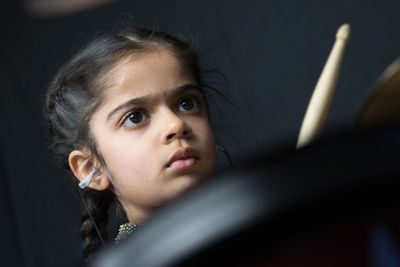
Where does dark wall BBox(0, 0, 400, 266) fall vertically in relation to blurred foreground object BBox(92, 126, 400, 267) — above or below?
above

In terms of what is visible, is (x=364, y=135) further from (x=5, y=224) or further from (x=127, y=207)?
(x=5, y=224)

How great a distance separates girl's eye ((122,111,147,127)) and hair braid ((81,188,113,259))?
15cm

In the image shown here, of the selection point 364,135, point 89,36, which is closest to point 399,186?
point 364,135

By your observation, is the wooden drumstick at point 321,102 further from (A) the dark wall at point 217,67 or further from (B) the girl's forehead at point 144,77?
(A) the dark wall at point 217,67

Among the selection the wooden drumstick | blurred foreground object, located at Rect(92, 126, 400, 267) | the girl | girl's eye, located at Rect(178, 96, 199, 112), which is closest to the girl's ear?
the girl

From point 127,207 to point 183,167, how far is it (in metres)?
0.12

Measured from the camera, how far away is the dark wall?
78 cm

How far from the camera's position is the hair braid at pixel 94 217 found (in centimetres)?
61

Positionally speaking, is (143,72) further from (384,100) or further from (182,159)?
(384,100)

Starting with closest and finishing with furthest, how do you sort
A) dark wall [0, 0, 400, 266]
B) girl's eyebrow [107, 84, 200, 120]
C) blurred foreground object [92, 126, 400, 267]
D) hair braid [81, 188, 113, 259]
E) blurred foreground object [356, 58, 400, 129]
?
blurred foreground object [92, 126, 400, 267] < blurred foreground object [356, 58, 400, 129] < girl's eyebrow [107, 84, 200, 120] < hair braid [81, 188, 113, 259] < dark wall [0, 0, 400, 266]

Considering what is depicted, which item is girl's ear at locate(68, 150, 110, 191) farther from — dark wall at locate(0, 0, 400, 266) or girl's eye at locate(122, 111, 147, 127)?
dark wall at locate(0, 0, 400, 266)

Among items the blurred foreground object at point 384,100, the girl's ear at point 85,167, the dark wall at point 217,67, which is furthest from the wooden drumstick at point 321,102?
the dark wall at point 217,67

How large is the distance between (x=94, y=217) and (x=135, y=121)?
7.3 inches

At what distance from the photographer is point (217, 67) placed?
834mm
